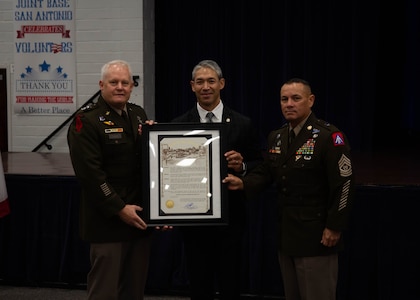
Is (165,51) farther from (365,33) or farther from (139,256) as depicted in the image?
(139,256)

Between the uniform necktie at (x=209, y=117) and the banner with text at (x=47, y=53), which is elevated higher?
the banner with text at (x=47, y=53)

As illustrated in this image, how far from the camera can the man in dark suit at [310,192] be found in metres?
2.27

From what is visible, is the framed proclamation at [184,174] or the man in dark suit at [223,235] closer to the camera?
the framed proclamation at [184,174]

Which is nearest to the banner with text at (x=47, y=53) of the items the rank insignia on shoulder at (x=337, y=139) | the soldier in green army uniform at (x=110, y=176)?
the soldier in green army uniform at (x=110, y=176)

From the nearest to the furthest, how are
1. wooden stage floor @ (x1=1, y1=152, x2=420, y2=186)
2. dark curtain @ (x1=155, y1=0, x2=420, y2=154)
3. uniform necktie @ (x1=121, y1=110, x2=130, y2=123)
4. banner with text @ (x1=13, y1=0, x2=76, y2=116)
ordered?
uniform necktie @ (x1=121, y1=110, x2=130, y2=123) → wooden stage floor @ (x1=1, y1=152, x2=420, y2=186) → banner with text @ (x1=13, y1=0, x2=76, y2=116) → dark curtain @ (x1=155, y1=0, x2=420, y2=154)

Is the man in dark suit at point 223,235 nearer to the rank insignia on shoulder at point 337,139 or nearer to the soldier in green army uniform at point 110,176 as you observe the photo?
the soldier in green army uniform at point 110,176

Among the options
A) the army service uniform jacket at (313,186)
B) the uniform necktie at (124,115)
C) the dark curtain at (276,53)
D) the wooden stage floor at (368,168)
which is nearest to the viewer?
the army service uniform jacket at (313,186)

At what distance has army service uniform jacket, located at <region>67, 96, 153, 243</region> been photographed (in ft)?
7.55

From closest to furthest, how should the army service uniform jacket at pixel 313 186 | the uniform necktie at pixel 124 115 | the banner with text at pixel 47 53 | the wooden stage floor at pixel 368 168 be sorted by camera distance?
the army service uniform jacket at pixel 313 186 < the uniform necktie at pixel 124 115 < the wooden stage floor at pixel 368 168 < the banner with text at pixel 47 53

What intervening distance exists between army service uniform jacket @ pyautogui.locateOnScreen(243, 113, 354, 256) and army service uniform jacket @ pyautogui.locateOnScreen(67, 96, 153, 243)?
51cm

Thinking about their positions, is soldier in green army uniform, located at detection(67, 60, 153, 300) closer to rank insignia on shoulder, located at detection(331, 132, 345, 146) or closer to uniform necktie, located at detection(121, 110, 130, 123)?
uniform necktie, located at detection(121, 110, 130, 123)

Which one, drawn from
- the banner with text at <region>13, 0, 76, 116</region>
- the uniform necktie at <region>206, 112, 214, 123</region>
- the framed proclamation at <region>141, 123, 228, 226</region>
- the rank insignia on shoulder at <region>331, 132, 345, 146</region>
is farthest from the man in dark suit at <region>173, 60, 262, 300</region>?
the banner with text at <region>13, 0, 76, 116</region>

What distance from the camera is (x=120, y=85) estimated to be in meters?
2.33

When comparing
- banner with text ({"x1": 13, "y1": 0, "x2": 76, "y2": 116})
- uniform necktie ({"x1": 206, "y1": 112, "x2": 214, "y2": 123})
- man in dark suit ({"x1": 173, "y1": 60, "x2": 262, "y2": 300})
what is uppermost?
banner with text ({"x1": 13, "y1": 0, "x2": 76, "y2": 116})
